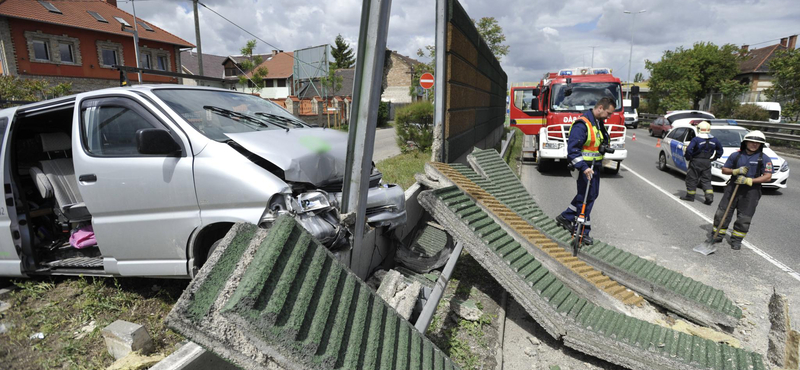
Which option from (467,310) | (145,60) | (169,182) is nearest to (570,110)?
(467,310)

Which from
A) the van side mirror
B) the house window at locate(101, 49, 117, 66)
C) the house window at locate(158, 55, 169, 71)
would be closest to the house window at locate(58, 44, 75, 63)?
the house window at locate(101, 49, 117, 66)

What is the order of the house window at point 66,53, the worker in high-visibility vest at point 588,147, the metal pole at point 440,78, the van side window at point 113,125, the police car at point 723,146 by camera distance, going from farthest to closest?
the house window at point 66,53
the police car at point 723,146
the metal pole at point 440,78
the worker in high-visibility vest at point 588,147
the van side window at point 113,125

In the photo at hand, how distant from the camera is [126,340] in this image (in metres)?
2.80

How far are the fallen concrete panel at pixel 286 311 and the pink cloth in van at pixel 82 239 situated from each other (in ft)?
9.87

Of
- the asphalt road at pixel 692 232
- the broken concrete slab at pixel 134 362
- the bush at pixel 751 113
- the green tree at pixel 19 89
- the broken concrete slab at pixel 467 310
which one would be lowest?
the asphalt road at pixel 692 232

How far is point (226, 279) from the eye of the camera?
5.56 ft

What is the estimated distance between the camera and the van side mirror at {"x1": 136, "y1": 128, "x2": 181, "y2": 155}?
10.1 ft

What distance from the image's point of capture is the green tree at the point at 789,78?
20.1 metres

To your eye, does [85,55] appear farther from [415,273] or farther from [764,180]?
[764,180]

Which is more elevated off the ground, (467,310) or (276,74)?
(276,74)

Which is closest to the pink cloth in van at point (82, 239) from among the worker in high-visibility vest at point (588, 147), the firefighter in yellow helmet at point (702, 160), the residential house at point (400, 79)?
the worker in high-visibility vest at point (588, 147)

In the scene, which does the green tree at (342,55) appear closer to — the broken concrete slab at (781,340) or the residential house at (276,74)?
the residential house at (276,74)

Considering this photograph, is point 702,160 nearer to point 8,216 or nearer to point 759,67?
point 8,216

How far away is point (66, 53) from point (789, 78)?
41596 millimetres
